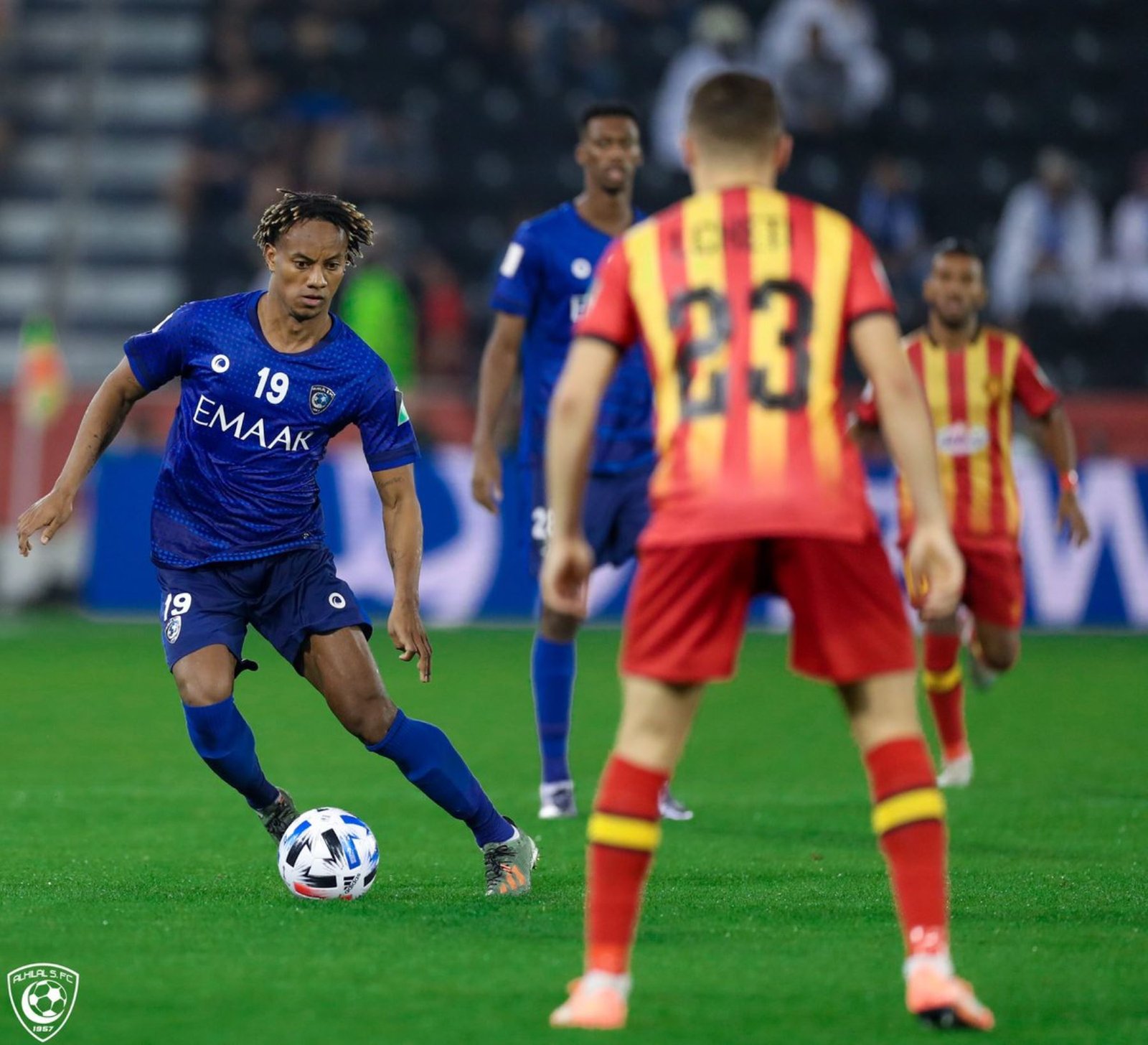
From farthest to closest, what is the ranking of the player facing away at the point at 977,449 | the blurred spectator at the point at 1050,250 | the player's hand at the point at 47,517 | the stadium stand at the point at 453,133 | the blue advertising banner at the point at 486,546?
the stadium stand at the point at 453,133 < the blurred spectator at the point at 1050,250 < the blue advertising banner at the point at 486,546 < the player facing away at the point at 977,449 < the player's hand at the point at 47,517

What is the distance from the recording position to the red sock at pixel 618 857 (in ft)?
Result: 13.2

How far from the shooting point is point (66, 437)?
650 inches

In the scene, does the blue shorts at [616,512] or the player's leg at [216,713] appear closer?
the player's leg at [216,713]

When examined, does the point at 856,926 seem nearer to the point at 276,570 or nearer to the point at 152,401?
the point at 276,570

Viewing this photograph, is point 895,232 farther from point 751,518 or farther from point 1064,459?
point 751,518

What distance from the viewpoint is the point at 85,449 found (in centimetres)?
562

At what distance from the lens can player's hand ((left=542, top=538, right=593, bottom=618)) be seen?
4.01m

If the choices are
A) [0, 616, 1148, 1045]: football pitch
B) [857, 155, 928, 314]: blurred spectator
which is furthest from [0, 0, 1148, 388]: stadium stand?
[0, 616, 1148, 1045]: football pitch

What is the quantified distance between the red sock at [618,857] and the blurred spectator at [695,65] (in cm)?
1453

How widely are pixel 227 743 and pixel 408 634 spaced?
0.64 metres

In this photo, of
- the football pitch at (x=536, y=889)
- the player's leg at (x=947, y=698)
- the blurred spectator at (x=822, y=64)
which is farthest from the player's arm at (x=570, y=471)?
the blurred spectator at (x=822, y=64)

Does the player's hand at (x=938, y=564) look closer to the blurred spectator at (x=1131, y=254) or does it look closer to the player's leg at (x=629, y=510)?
the player's leg at (x=629, y=510)

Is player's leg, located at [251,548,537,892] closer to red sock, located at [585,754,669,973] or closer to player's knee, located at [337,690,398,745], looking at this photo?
player's knee, located at [337,690,398,745]

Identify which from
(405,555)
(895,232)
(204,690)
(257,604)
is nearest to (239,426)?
(257,604)
